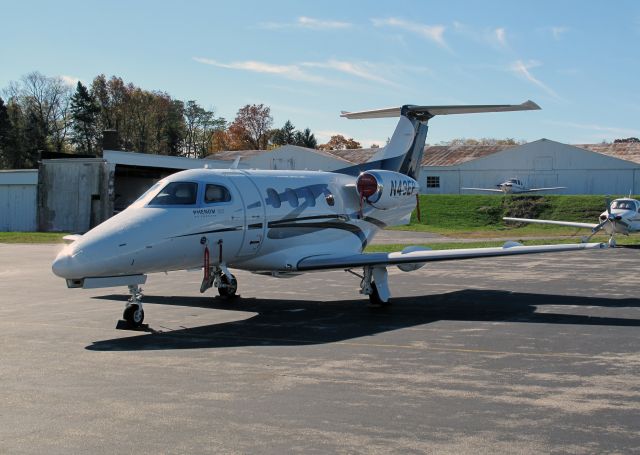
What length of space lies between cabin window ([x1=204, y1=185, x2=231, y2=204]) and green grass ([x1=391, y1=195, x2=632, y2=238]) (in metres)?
38.2

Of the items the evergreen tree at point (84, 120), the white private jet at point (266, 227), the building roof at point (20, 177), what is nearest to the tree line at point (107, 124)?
the evergreen tree at point (84, 120)

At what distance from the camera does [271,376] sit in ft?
29.6

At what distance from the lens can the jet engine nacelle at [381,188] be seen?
A: 17719 millimetres

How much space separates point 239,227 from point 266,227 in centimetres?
84

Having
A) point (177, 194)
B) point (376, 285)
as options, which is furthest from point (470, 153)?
point (177, 194)

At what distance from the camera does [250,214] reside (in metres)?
14.7

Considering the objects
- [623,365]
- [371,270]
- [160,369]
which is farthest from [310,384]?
[371,270]

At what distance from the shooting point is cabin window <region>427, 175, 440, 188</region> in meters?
69.2

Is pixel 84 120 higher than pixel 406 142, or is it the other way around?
pixel 84 120

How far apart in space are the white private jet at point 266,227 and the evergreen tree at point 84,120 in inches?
3252

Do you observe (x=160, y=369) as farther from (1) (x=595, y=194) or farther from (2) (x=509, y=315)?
(1) (x=595, y=194)

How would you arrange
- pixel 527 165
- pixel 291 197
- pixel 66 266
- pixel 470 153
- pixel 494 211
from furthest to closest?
pixel 470 153
pixel 527 165
pixel 494 211
pixel 291 197
pixel 66 266

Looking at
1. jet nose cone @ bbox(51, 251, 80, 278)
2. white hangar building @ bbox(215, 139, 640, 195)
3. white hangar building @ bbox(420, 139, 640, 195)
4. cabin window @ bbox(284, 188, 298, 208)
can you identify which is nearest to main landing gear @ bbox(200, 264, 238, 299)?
cabin window @ bbox(284, 188, 298, 208)

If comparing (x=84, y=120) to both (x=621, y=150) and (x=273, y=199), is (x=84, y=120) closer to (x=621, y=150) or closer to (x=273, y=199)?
(x=621, y=150)
